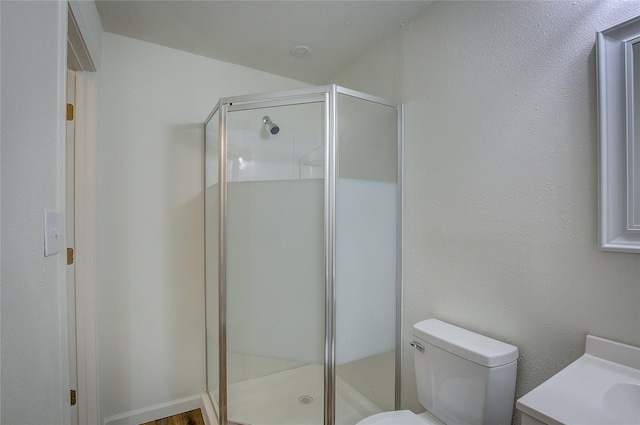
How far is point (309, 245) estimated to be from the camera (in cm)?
150

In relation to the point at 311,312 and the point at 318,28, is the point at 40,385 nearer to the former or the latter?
the point at 311,312

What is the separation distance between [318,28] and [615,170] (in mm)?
1554

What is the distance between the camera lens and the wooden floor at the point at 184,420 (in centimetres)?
183

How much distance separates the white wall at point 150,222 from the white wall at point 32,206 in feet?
2.86

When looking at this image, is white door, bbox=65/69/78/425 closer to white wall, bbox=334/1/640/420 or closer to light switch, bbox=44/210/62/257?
light switch, bbox=44/210/62/257

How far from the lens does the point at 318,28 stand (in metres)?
1.73

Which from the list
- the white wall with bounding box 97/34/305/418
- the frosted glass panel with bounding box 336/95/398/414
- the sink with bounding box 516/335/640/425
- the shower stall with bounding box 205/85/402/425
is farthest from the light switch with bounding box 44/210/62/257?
the sink with bounding box 516/335/640/425

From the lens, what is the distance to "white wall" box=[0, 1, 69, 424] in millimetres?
632

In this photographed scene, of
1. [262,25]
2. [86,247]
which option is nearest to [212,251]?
[86,247]

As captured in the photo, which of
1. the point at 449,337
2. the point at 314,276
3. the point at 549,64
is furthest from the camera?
the point at 314,276

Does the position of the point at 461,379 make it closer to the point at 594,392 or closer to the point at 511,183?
the point at 594,392

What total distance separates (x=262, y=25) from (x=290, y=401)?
227 centimetres

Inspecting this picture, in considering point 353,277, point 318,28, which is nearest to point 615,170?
point 353,277

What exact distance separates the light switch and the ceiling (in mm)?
1244
